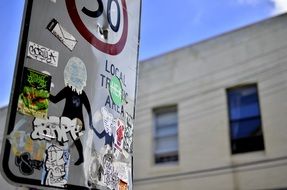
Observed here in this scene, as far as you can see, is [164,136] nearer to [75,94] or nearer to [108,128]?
[108,128]

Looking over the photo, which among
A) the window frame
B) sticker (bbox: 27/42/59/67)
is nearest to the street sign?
sticker (bbox: 27/42/59/67)

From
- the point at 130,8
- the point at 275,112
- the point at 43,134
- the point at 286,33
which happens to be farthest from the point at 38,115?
the point at 286,33

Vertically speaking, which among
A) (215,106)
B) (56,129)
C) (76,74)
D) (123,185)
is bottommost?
(123,185)

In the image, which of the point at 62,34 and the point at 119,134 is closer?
the point at 62,34

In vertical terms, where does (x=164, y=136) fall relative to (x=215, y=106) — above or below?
below

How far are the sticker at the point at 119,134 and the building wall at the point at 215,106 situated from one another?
935 cm

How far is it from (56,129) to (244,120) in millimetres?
10479

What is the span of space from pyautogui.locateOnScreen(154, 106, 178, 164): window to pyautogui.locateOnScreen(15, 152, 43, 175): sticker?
36.1 feet

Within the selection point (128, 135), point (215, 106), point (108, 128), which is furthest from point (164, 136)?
point (108, 128)

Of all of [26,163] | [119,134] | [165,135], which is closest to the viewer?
[26,163]

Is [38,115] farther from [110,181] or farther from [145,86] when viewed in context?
[145,86]

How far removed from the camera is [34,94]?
4.10ft

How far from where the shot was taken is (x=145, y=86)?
1333 centimetres

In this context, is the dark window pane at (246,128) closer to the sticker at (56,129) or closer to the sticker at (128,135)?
the sticker at (128,135)
